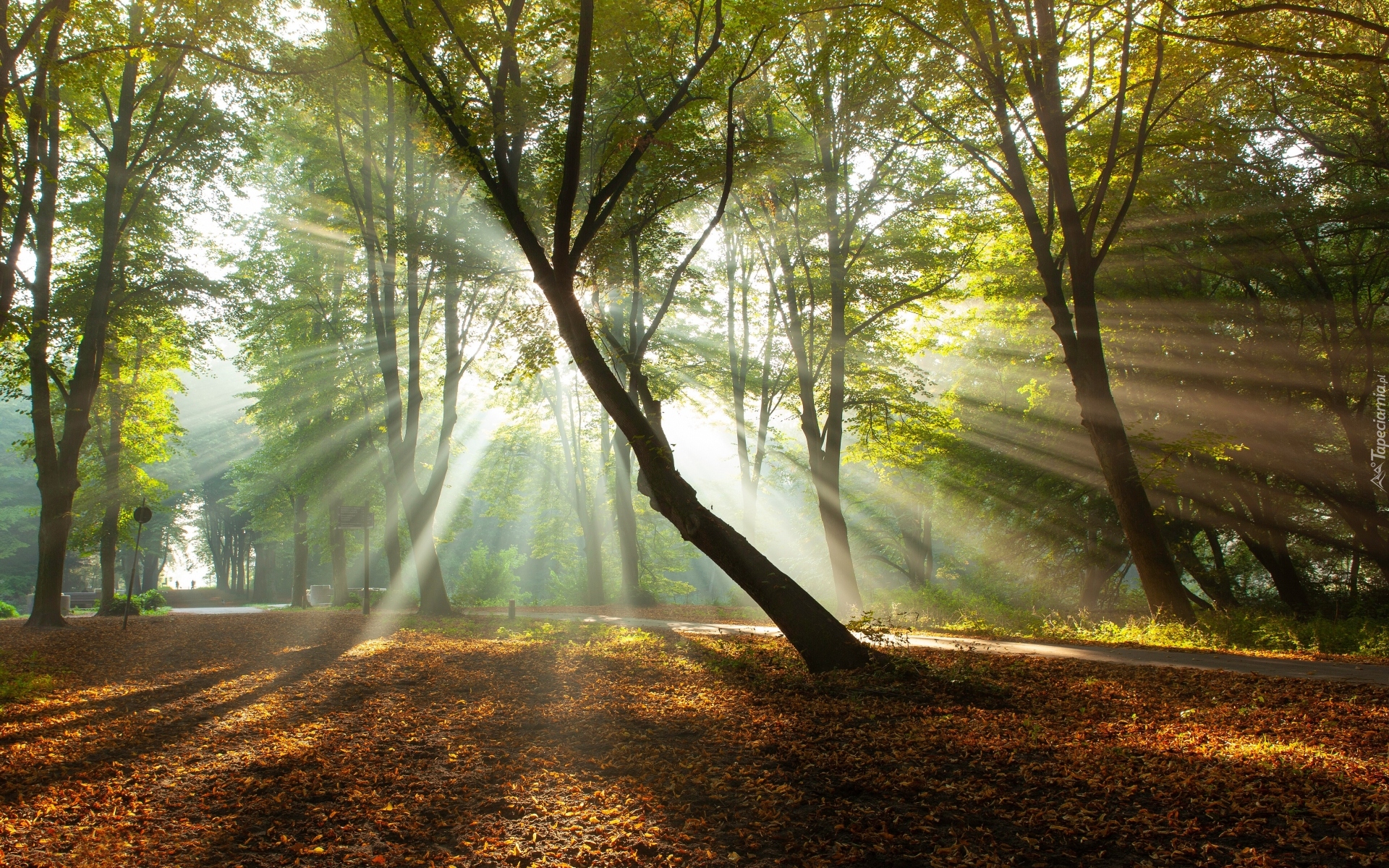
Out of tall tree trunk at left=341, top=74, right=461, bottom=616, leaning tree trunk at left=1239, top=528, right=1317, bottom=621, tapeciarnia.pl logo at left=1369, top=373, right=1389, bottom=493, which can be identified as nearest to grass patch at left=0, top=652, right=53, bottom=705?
tall tree trunk at left=341, top=74, right=461, bottom=616

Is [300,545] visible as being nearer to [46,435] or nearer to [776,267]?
[46,435]

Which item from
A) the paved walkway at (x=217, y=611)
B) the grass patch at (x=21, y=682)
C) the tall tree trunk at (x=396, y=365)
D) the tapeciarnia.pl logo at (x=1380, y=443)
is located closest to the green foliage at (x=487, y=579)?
the paved walkway at (x=217, y=611)

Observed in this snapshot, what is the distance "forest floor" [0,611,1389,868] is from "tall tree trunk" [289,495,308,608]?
64.4 ft

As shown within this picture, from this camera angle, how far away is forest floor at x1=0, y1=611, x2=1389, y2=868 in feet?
10.4

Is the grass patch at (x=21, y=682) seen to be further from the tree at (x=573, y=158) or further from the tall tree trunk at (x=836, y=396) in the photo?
the tall tree trunk at (x=836, y=396)

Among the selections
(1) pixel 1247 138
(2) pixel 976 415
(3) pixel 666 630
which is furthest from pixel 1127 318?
Result: (3) pixel 666 630

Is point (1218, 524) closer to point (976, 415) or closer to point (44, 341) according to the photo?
point (976, 415)

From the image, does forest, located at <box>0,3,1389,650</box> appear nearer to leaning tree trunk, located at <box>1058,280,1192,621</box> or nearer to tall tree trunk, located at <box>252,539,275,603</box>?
leaning tree trunk, located at <box>1058,280,1192,621</box>

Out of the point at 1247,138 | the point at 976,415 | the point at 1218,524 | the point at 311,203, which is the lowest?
the point at 1218,524

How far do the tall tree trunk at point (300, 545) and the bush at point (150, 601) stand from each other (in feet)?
13.4

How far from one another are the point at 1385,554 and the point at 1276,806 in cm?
1466

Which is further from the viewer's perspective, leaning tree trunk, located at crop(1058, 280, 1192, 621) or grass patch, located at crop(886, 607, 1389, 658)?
leaning tree trunk, located at crop(1058, 280, 1192, 621)

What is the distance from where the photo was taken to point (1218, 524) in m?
15.9

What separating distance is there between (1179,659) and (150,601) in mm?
28459
